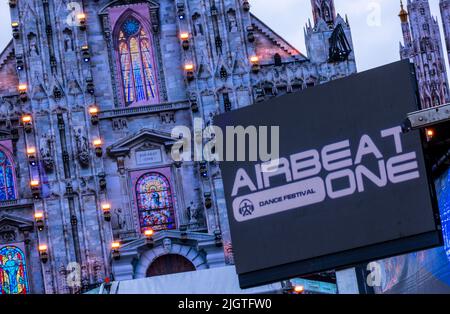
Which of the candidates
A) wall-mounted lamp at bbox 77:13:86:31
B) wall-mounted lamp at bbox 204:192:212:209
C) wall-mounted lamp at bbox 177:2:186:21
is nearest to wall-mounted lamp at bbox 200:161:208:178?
wall-mounted lamp at bbox 204:192:212:209

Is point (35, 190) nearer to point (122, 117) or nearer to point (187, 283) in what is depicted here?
point (122, 117)

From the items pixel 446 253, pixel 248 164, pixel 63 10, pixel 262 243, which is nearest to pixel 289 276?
pixel 262 243

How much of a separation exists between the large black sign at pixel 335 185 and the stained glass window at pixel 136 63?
106 feet

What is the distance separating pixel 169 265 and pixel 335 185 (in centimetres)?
3203

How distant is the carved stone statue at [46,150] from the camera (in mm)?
50875

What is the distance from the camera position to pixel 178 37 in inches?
2093

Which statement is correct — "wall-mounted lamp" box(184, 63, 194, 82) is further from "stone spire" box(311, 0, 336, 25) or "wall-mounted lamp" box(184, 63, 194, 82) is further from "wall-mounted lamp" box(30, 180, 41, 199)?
"wall-mounted lamp" box(30, 180, 41, 199)

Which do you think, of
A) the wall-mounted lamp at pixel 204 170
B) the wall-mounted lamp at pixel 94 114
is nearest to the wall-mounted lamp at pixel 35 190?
the wall-mounted lamp at pixel 94 114

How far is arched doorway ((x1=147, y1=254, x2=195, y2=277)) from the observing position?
50.0m

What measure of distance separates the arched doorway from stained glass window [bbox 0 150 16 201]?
290 inches

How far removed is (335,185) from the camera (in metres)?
18.8

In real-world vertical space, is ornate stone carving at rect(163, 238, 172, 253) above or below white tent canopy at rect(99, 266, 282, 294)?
above

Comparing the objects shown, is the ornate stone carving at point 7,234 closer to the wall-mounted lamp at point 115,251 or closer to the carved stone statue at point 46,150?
the carved stone statue at point 46,150

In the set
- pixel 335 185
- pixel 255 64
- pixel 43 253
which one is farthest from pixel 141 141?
pixel 335 185
